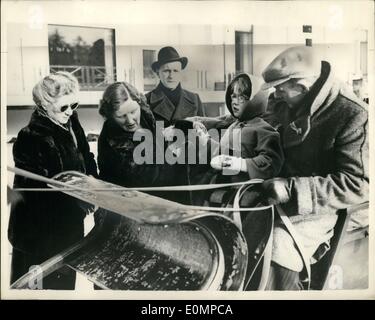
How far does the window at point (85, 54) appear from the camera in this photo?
3082 millimetres

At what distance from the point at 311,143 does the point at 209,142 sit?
0.58 m

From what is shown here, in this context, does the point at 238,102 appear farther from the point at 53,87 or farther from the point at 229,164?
the point at 53,87

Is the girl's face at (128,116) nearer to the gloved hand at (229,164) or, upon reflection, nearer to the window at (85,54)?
the window at (85,54)

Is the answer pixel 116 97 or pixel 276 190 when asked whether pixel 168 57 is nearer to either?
pixel 116 97

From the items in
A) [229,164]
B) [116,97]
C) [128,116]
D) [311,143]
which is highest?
[116,97]

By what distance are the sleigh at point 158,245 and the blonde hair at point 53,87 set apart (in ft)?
1.41

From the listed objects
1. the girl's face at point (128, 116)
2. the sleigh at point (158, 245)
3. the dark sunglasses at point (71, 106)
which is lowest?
the sleigh at point (158, 245)

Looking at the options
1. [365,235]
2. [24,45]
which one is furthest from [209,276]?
[24,45]

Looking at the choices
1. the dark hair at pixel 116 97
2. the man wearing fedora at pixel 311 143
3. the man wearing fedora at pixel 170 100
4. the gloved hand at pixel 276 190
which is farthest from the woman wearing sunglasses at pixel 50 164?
the man wearing fedora at pixel 311 143

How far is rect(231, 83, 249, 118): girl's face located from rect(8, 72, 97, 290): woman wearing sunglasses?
86 cm

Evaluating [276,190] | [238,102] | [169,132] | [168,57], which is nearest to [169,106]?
[169,132]

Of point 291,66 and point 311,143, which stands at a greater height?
point 291,66

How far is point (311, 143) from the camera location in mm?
3119

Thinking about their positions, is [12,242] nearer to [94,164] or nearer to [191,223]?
[94,164]
